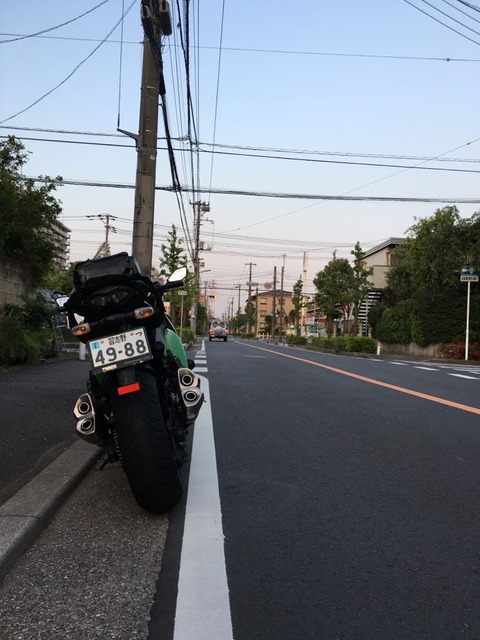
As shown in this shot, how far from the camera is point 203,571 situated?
111 inches

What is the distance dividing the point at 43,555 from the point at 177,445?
1.09 meters

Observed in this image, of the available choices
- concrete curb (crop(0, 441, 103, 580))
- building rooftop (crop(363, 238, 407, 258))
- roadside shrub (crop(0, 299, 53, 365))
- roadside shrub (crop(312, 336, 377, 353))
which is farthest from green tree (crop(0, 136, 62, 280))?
building rooftop (crop(363, 238, 407, 258))

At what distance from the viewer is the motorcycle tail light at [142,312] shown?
3490 millimetres

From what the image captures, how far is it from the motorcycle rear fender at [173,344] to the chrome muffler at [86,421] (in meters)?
0.70

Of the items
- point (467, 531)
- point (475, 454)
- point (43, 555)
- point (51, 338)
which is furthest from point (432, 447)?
point (51, 338)

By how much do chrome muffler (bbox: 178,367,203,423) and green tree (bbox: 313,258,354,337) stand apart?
41088 millimetres

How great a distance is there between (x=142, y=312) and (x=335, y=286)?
44.4 m

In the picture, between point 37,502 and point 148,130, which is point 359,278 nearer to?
point 148,130

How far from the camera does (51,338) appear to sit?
12.5m

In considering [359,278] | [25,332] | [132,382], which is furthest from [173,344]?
[359,278]

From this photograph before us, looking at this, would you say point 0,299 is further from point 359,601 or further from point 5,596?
point 359,601

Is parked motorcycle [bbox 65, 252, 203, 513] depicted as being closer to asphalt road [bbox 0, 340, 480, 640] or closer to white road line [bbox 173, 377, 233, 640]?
white road line [bbox 173, 377, 233, 640]

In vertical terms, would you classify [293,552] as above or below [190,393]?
below

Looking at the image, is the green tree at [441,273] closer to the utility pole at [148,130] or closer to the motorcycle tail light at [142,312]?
the utility pole at [148,130]
